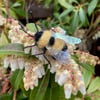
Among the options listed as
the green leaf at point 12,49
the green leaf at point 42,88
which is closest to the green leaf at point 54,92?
the green leaf at point 42,88

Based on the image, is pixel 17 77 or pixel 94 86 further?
pixel 94 86

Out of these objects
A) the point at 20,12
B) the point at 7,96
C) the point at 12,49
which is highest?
the point at 12,49

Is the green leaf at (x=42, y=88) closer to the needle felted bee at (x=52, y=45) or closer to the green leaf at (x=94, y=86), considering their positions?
the needle felted bee at (x=52, y=45)

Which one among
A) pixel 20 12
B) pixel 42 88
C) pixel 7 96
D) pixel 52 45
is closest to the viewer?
pixel 52 45

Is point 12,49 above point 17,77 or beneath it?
above

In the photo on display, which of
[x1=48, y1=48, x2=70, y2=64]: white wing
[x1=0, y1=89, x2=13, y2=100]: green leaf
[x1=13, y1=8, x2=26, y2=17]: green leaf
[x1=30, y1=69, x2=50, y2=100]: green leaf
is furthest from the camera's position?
[x1=13, y1=8, x2=26, y2=17]: green leaf

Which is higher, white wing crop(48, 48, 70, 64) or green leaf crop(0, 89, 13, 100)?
white wing crop(48, 48, 70, 64)

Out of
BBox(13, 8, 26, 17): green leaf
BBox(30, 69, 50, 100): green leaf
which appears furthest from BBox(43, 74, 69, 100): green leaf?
BBox(13, 8, 26, 17): green leaf

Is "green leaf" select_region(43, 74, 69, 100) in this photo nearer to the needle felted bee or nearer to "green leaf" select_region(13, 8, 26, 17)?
the needle felted bee

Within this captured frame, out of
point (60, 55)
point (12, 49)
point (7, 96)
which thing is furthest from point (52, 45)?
point (7, 96)

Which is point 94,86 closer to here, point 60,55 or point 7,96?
point 7,96
